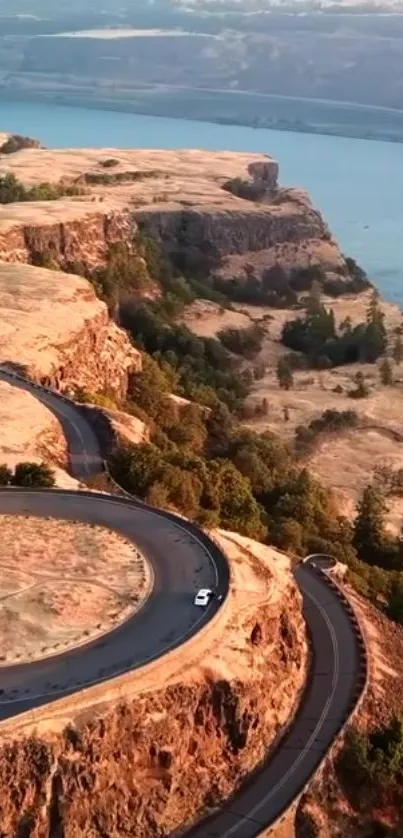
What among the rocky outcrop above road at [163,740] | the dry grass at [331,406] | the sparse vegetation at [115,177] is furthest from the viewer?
the sparse vegetation at [115,177]

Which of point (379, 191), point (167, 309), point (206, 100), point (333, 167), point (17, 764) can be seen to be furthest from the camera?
point (206, 100)

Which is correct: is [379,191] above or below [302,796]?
below

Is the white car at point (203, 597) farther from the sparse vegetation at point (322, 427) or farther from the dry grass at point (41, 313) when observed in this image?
the sparse vegetation at point (322, 427)

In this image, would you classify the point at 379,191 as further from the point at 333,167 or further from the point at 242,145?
the point at 242,145

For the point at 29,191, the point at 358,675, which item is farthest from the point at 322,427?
the point at 29,191

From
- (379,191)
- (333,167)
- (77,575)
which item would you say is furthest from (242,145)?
(77,575)

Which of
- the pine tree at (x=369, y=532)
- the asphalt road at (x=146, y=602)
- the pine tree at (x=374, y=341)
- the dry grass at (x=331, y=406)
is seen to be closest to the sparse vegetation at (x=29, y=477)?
the asphalt road at (x=146, y=602)
